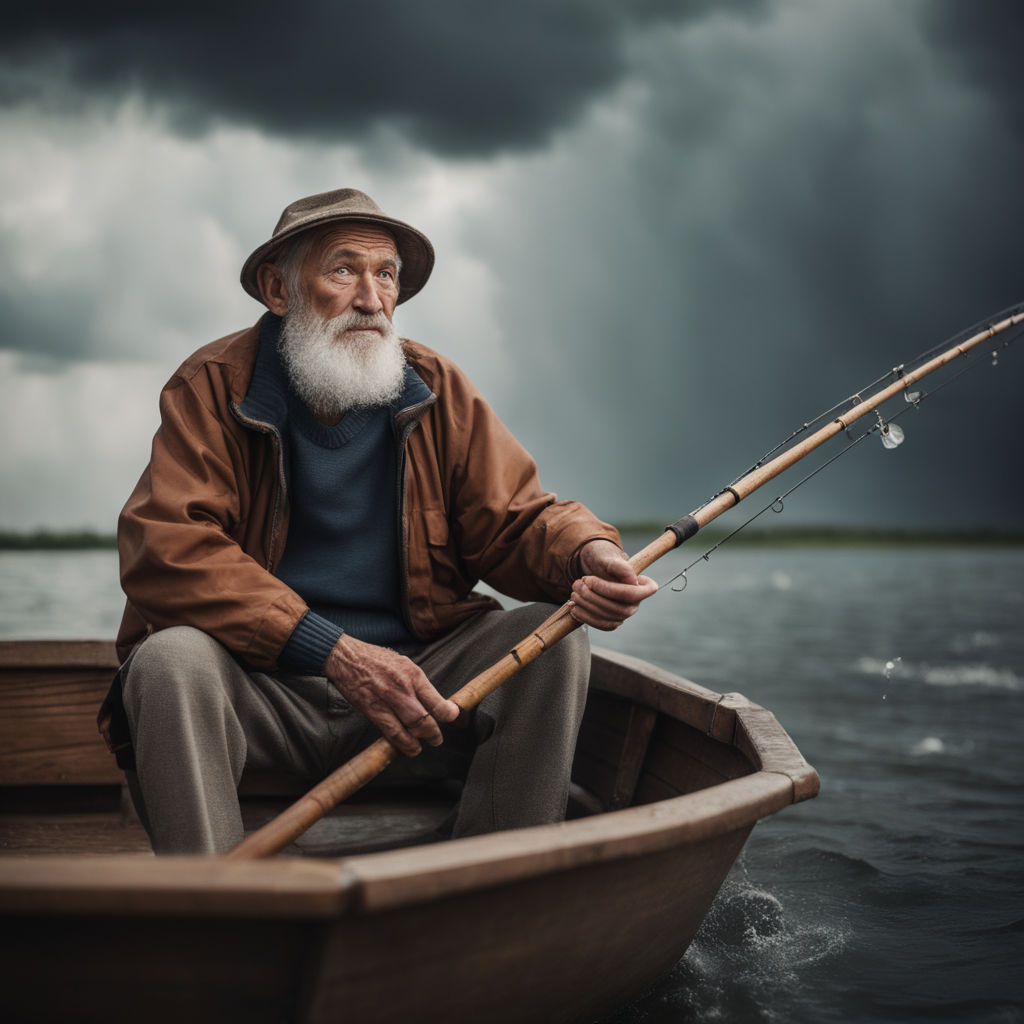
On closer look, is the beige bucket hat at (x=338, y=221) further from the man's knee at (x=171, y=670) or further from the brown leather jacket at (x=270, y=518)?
the man's knee at (x=171, y=670)

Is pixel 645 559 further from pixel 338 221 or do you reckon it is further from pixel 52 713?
pixel 52 713

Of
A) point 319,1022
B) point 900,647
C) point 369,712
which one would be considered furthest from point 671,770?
point 900,647

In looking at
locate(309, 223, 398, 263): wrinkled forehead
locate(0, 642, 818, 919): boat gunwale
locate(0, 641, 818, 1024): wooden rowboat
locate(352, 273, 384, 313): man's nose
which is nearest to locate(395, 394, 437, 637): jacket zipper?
locate(352, 273, 384, 313): man's nose

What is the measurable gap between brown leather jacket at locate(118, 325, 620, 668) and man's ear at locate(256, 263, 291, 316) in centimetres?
9

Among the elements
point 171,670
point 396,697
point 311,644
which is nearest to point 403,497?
point 311,644

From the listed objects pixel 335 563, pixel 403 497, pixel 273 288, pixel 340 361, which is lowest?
pixel 335 563

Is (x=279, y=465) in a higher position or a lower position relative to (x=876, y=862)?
higher

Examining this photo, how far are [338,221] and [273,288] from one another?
0.97 feet

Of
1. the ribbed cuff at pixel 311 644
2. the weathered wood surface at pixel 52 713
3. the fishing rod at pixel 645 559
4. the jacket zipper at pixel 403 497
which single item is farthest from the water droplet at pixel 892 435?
the weathered wood surface at pixel 52 713

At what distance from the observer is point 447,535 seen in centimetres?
274

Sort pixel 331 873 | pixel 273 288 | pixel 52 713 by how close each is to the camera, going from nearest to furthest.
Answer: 1. pixel 331 873
2. pixel 273 288
3. pixel 52 713

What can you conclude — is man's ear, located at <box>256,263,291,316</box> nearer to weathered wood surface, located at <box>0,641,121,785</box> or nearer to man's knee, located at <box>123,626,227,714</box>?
man's knee, located at <box>123,626,227,714</box>

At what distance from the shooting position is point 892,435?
112 inches

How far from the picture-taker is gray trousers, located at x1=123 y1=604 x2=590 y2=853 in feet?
6.79
